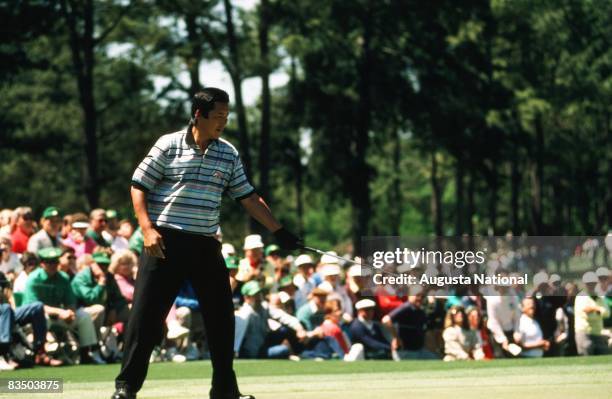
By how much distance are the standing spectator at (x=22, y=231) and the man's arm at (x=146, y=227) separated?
29.3ft

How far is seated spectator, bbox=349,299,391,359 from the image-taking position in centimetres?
1689

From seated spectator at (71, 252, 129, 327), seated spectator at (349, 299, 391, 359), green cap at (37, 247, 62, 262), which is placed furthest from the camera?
seated spectator at (349, 299, 391, 359)

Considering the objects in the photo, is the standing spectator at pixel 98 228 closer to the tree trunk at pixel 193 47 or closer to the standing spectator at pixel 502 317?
the standing spectator at pixel 502 317

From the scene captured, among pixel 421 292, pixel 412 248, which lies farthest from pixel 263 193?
pixel 421 292

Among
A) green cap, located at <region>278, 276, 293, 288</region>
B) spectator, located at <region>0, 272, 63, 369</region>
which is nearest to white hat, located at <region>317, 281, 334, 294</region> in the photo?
green cap, located at <region>278, 276, 293, 288</region>

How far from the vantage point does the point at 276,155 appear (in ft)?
156

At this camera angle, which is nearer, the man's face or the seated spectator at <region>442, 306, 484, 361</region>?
the man's face

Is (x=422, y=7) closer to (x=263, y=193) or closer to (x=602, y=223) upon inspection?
(x=263, y=193)

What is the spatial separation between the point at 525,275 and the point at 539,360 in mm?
5102

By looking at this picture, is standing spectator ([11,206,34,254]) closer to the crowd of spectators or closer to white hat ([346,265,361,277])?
the crowd of spectators

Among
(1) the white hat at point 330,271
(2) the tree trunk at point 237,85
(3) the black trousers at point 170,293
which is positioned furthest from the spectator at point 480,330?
(2) the tree trunk at point 237,85

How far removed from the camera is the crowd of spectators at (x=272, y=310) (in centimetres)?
1501

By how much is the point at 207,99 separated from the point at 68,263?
8.12 metres

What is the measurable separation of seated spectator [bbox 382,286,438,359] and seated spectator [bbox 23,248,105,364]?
424 cm
